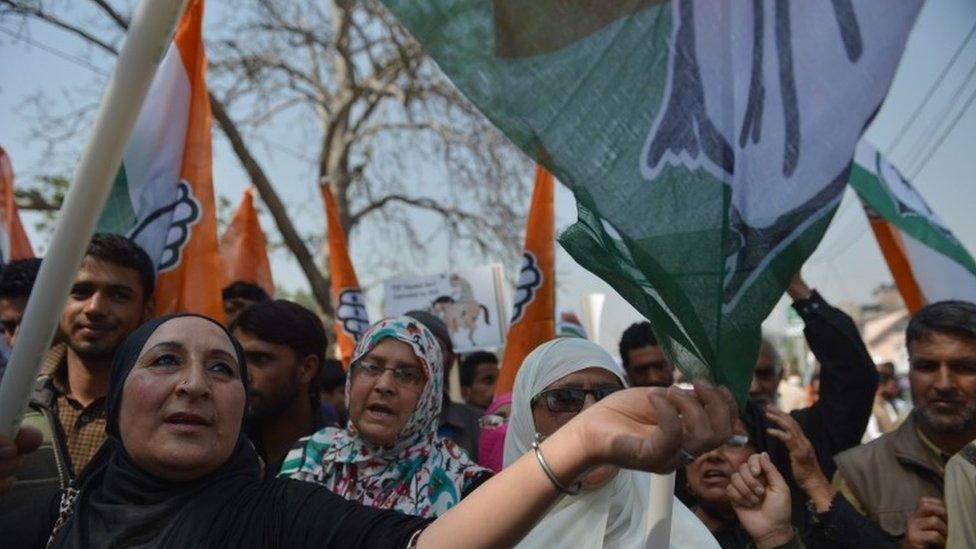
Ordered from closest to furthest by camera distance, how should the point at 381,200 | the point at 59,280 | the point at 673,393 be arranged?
the point at 673,393, the point at 59,280, the point at 381,200

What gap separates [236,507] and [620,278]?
2.75 feet

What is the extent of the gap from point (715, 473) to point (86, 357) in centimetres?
191

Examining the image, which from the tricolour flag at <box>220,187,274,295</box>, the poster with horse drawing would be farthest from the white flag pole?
the poster with horse drawing

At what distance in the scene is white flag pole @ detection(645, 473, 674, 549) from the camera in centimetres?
177

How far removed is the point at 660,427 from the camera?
1459 millimetres

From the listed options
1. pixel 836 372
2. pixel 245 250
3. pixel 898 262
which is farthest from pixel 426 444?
→ pixel 245 250

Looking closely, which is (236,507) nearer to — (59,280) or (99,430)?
(59,280)

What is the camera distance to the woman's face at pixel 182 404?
196cm

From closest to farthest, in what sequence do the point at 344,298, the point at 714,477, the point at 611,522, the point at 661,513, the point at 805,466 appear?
the point at 661,513 → the point at 611,522 → the point at 805,466 → the point at 714,477 → the point at 344,298

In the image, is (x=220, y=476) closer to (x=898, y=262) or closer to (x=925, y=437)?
(x=925, y=437)

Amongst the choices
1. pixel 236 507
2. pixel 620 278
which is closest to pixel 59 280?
pixel 236 507

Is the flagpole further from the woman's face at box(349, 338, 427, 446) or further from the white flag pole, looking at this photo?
the woman's face at box(349, 338, 427, 446)

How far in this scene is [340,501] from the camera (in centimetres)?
186

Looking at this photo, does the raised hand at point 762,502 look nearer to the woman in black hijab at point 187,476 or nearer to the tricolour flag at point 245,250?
→ the woman in black hijab at point 187,476
